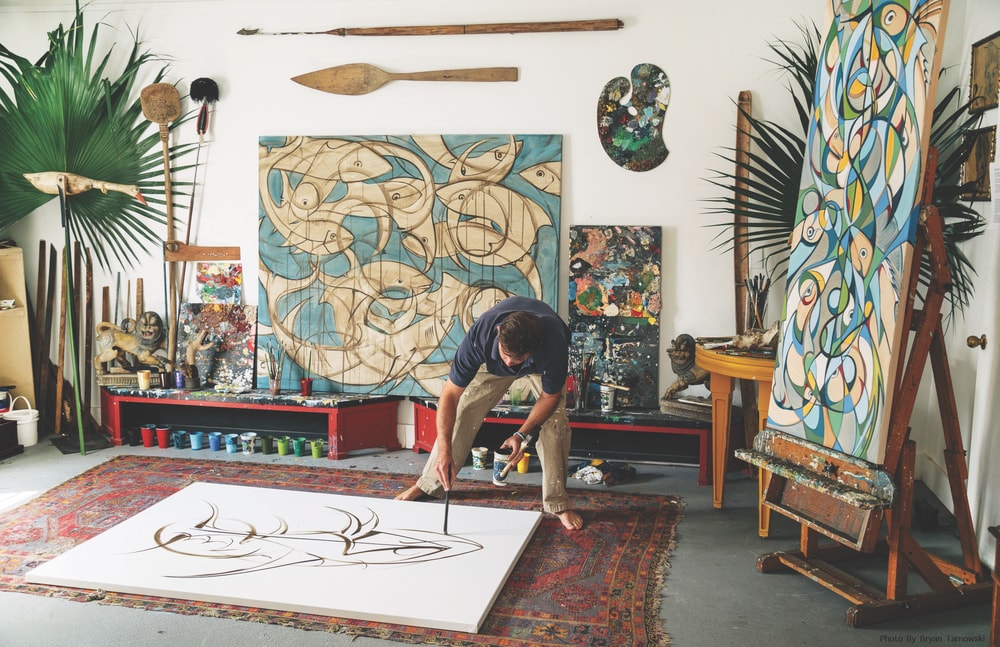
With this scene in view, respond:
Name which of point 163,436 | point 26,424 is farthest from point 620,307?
point 26,424

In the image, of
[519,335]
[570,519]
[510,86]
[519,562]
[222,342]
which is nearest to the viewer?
[519,335]

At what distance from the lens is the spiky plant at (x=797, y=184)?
3339mm

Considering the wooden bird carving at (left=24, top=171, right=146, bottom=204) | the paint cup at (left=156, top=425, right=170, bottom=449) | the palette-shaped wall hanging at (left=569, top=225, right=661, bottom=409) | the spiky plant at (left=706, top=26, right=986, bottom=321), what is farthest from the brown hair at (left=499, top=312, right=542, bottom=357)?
the wooden bird carving at (left=24, top=171, right=146, bottom=204)

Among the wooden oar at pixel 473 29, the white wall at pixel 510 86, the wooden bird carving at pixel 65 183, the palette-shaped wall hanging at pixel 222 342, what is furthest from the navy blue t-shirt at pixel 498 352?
the wooden bird carving at pixel 65 183

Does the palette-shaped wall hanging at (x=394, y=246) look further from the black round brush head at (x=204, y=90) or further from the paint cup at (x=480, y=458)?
Answer: the paint cup at (x=480, y=458)

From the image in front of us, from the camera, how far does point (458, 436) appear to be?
12.5 ft

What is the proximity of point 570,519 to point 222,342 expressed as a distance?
2.66m

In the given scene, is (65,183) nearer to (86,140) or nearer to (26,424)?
(86,140)

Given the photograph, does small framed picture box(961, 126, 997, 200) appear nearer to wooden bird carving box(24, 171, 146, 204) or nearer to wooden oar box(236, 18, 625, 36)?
wooden oar box(236, 18, 625, 36)

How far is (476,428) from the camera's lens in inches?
153

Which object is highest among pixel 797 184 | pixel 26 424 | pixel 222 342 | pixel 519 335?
pixel 797 184

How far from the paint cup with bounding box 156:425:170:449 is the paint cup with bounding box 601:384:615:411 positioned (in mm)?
2600

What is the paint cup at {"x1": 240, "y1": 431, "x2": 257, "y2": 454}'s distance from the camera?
4.70 m

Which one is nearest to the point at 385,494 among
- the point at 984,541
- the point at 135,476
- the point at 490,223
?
the point at 135,476
